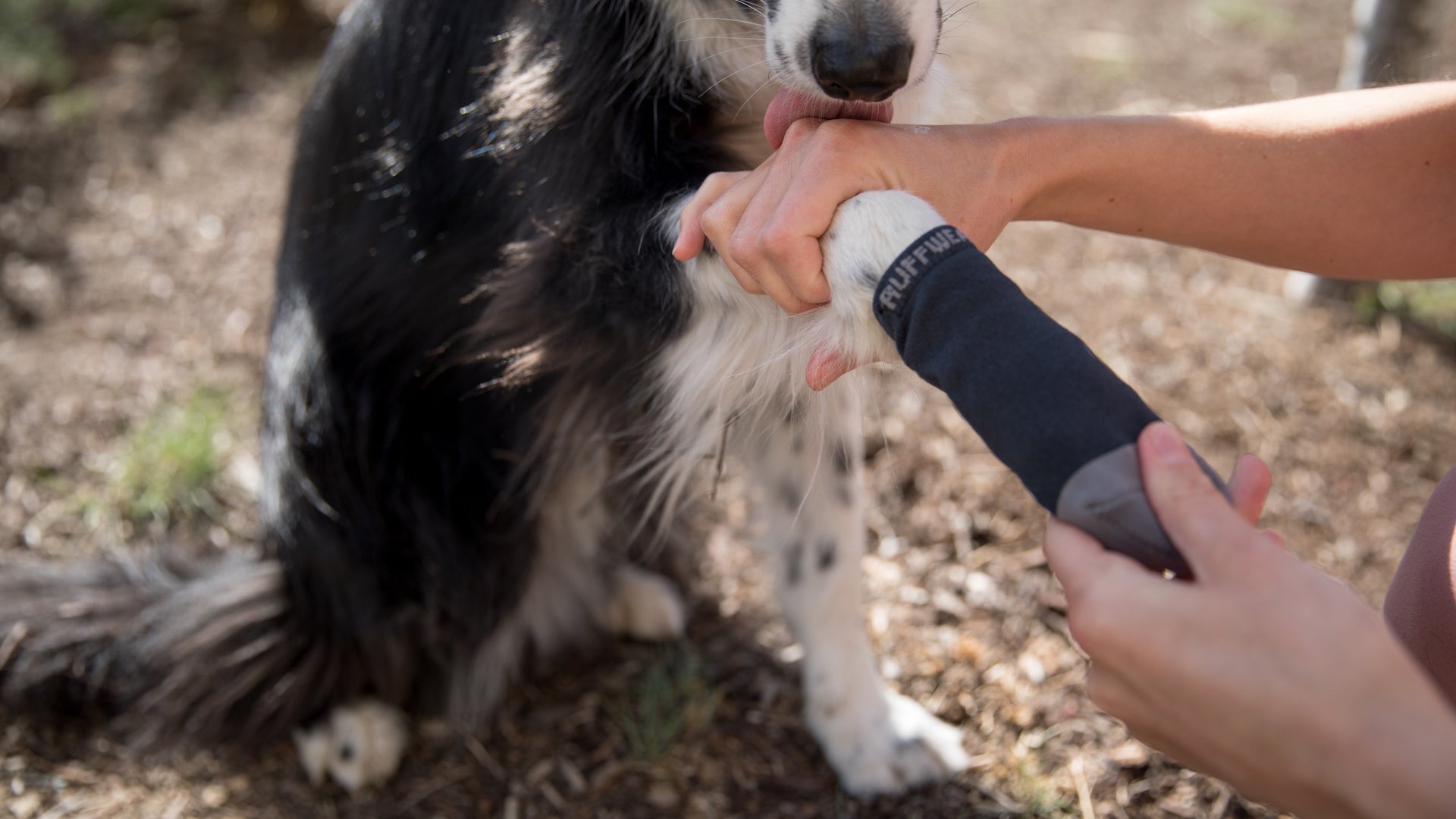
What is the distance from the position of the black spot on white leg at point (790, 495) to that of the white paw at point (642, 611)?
52 centimetres

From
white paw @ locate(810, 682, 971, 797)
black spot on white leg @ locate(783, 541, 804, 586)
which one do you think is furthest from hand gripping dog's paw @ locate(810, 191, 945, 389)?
white paw @ locate(810, 682, 971, 797)

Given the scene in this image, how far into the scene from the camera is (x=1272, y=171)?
1677mm

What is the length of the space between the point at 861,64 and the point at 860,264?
1.01 ft

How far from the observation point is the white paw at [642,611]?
8.32ft

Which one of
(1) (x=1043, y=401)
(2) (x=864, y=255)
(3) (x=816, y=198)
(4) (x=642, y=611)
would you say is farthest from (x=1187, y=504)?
(4) (x=642, y=611)

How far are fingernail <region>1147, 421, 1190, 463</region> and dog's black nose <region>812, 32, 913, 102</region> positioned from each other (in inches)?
27.7

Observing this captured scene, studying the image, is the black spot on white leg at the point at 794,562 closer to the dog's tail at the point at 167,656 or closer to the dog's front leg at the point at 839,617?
the dog's front leg at the point at 839,617

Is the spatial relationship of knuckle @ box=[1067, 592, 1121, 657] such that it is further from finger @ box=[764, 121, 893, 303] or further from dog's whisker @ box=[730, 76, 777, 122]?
dog's whisker @ box=[730, 76, 777, 122]

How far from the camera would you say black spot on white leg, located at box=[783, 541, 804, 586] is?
222cm

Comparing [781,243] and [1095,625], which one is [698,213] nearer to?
[781,243]

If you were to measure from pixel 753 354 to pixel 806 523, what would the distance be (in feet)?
1.95

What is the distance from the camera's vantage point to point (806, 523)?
221cm

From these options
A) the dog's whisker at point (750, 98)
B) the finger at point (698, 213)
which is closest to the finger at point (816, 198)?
the finger at point (698, 213)

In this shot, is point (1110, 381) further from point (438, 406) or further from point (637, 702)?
point (637, 702)
